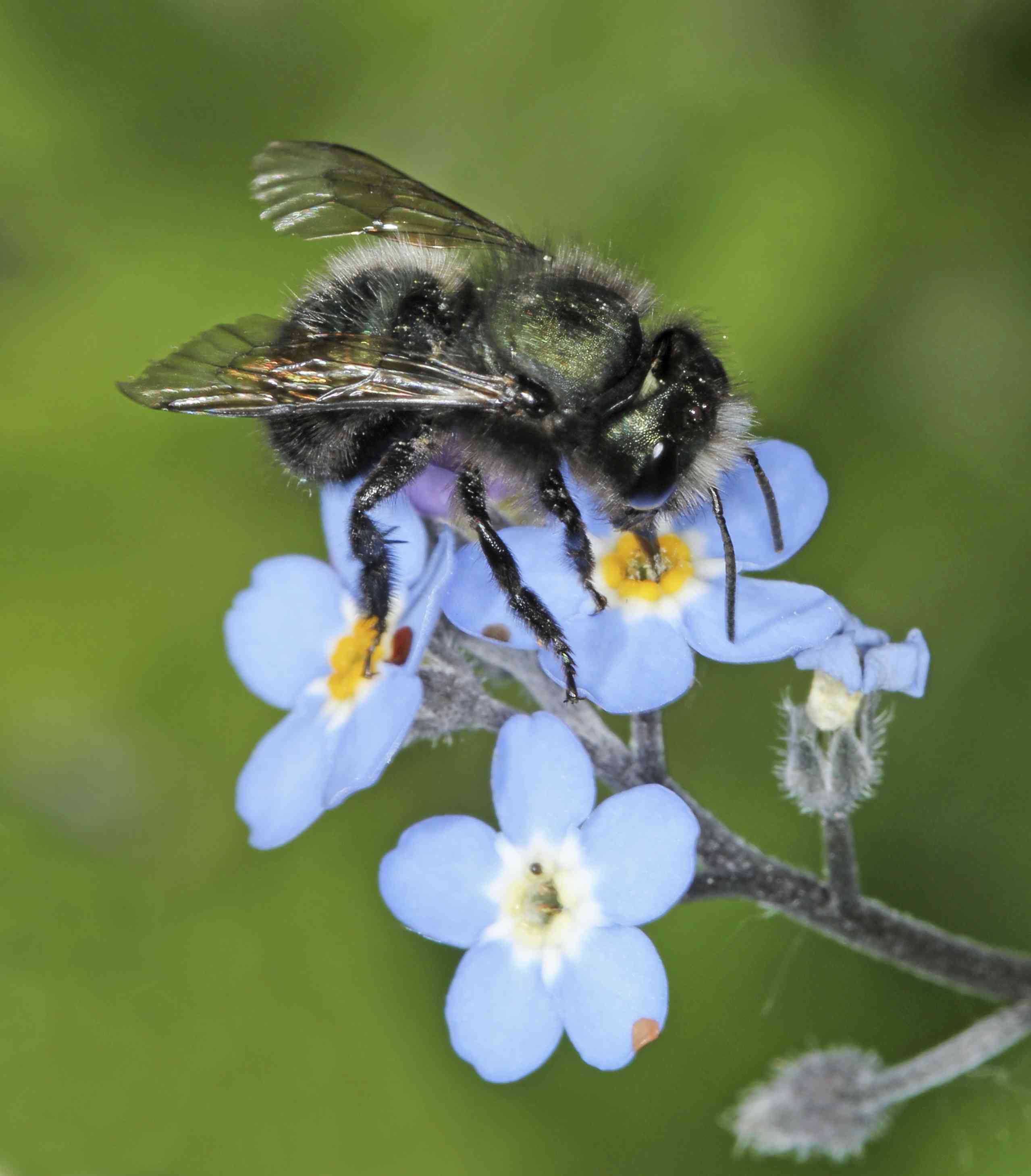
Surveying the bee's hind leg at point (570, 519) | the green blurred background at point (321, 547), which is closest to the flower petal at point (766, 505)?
the bee's hind leg at point (570, 519)

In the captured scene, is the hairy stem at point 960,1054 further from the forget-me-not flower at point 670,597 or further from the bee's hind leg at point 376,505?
the bee's hind leg at point 376,505

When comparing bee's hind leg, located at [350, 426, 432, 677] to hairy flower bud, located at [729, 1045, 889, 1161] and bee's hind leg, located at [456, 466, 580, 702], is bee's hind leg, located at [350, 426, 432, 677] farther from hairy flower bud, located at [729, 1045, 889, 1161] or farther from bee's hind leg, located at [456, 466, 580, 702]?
hairy flower bud, located at [729, 1045, 889, 1161]

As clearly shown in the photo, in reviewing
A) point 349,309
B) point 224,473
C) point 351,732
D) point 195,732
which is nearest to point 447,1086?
point 195,732

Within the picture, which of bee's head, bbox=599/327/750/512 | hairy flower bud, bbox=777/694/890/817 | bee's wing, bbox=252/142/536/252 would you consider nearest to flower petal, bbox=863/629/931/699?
hairy flower bud, bbox=777/694/890/817

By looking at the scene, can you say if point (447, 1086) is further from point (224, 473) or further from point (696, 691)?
point (224, 473)

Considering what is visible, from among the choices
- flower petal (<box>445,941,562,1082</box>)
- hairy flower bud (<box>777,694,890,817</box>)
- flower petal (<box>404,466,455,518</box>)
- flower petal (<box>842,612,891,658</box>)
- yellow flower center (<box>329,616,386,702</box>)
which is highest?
flower petal (<box>842,612,891,658</box>)

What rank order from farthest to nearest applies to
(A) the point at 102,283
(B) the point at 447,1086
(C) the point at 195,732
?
(A) the point at 102,283 < (C) the point at 195,732 < (B) the point at 447,1086
